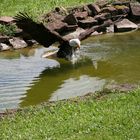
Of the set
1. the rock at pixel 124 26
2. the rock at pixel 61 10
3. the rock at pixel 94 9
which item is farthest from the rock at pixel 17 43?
the rock at pixel 94 9

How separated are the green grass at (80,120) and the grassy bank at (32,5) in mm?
11240

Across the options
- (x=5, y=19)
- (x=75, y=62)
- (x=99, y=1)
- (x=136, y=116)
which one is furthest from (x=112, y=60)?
(x=99, y=1)

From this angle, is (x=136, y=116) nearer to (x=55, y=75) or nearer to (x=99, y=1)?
(x=55, y=75)

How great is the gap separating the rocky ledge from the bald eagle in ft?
5.11

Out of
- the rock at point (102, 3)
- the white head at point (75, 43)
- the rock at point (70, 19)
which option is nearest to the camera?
the white head at point (75, 43)

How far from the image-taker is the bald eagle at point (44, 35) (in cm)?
1538

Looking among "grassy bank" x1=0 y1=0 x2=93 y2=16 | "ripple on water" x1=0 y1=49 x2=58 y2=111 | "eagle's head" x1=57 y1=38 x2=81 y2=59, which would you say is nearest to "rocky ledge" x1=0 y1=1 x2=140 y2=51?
"grassy bank" x1=0 y1=0 x2=93 y2=16

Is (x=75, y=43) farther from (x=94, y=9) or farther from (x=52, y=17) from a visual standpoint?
(x=94, y=9)

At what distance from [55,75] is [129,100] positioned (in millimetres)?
4424

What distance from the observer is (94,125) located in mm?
8852

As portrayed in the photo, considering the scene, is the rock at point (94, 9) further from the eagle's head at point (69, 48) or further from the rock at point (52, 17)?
the eagle's head at point (69, 48)

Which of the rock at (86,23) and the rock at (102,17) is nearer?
the rock at (86,23)

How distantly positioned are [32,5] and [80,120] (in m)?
13.9

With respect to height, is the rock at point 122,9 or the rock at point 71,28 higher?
the rock at point 71,28
